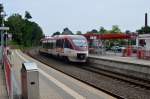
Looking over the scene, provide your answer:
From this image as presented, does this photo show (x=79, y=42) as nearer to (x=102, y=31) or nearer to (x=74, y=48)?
(x=74, y=48)

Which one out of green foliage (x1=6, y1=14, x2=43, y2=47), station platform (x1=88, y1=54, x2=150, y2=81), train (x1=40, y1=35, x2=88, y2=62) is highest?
green foliage (x1=6, y1=14, x2=43, y2=47)

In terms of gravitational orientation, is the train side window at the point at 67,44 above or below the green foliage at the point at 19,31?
below

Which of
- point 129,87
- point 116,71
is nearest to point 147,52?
point 116,71

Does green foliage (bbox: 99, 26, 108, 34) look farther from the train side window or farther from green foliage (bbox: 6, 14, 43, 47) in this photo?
the train side window

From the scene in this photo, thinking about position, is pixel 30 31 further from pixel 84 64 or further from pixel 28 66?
pixel 28 66

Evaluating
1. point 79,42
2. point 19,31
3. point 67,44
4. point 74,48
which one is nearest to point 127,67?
point 74,48

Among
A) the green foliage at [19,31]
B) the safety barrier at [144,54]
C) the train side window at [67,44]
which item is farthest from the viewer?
the green foliage at [19,31]

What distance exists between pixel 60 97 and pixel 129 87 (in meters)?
5.89

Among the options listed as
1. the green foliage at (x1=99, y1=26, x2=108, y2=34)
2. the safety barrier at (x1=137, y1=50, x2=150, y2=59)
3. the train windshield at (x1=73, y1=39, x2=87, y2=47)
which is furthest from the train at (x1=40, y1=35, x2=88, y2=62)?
the green foliage at (x1=99, y1=26, x2=108, y2=34)

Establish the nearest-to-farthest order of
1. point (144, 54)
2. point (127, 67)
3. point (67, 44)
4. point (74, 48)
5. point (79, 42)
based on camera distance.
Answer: point (127, 67) < point (74, 48) < point (79, 42) < point (67, 44) < point (144, 54)

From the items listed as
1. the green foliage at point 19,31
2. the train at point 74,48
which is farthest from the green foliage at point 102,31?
the train at point 74,48

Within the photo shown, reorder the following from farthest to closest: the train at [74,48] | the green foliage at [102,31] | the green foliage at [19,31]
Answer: the green foliage at [102,31] < the green foliage at [19,31] < the train at [74,48]

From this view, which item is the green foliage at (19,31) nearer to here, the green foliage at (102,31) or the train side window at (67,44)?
the green foliage at (102,31)

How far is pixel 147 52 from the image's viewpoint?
4181cm
